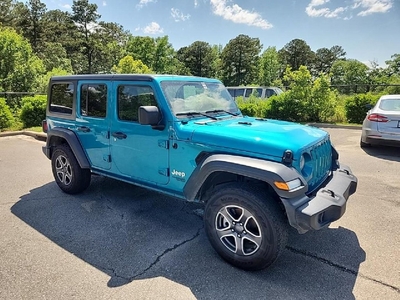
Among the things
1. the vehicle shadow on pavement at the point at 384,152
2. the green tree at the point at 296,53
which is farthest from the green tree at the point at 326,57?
the vehicle shadow on pavement at the point at 384,152

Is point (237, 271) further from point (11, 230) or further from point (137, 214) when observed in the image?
point (11, 230)

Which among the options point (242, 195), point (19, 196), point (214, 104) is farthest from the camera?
point (19, 196)

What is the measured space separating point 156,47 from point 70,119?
4027cm

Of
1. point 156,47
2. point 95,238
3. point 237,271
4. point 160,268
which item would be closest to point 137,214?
point 95,238

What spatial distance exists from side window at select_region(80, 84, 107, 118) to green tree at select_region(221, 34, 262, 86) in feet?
143

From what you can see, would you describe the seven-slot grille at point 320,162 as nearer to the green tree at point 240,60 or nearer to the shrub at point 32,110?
the shrub at point 32,110

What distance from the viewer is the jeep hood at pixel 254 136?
2578 mm

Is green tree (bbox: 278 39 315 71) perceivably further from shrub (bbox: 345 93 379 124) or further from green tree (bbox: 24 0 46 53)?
shrub (bbox: 345 93 379 124)

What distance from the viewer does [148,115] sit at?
2.92 meters

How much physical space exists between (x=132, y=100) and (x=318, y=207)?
239cm

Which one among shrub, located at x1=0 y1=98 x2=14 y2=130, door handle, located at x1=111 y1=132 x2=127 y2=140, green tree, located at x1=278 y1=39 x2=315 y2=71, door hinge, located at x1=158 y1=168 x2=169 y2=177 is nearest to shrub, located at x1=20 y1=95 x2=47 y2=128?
shrub, located at x1=0 y1=98 x2=14 y2=130

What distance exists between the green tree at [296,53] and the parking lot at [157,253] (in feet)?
159

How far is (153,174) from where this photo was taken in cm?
335

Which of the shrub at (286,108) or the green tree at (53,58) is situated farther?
the green tree at (53,58)
